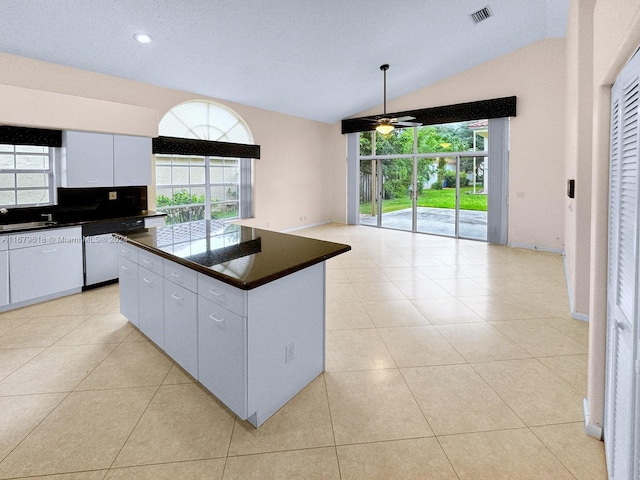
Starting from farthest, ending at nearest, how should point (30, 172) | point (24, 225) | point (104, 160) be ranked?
point (104, 160)
point (30, 172)
point (24, 225)

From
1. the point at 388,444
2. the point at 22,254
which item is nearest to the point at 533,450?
the point at 388,444

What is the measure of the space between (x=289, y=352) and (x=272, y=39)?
14.0 ft

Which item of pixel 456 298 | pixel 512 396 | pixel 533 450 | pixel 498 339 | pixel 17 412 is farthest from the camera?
pixel 456 298

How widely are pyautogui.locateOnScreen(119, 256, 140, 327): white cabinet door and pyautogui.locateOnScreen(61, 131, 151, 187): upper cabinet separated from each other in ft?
6.39

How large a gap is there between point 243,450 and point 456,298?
305cm

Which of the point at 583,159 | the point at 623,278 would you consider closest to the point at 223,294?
the point at 623,278

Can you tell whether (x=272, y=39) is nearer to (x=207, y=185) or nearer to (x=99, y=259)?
(x=207, y=185)

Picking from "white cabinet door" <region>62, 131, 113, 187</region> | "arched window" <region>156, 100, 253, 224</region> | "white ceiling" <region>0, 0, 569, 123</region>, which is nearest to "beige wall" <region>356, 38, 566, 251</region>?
"white ceiling" <region>0, 0, 569, 123</region>

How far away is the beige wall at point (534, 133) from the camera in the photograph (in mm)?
6457

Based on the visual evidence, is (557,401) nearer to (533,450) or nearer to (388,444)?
(533,450)

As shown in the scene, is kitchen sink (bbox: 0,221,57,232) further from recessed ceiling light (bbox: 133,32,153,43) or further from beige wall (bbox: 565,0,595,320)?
beige wall (bbox: 565,0,595,320)

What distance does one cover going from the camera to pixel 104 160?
4648mm

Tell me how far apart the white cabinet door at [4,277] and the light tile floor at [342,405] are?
185 millimetres

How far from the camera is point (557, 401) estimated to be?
7.31 feet
